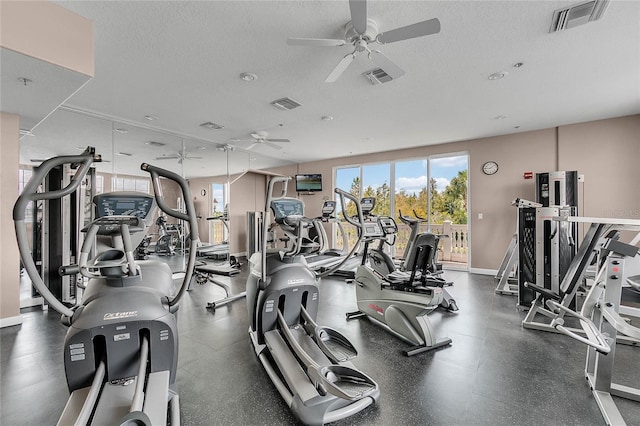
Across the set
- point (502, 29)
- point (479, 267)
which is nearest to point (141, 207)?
point (502, 29)

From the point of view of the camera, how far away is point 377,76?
335 centimetres

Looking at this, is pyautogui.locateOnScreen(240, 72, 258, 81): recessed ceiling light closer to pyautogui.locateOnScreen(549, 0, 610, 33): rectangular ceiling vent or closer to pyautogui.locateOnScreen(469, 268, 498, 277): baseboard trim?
pyautogui.locateOnScreen(549, 0, 610, 33): rectangular ceiling vent

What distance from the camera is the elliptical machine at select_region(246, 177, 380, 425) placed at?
1858mm

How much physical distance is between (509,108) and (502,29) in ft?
7.74

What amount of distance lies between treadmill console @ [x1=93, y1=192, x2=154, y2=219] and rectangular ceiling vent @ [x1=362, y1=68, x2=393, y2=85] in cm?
272

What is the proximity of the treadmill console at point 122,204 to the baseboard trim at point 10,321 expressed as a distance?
299cm

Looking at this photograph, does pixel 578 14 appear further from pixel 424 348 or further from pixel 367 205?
pixel 424 348

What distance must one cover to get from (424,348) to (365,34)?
2.99 m

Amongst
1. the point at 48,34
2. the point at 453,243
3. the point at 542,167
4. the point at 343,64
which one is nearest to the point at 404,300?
the point at 343,64

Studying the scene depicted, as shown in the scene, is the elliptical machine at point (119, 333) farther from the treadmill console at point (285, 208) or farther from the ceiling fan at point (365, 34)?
the ceiling fan at point (365, 34)

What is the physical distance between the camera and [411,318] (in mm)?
2883

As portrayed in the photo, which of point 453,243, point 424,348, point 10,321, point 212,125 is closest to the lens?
point 424,348

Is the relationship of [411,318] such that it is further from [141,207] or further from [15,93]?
[15,93]

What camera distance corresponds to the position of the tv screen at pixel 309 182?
876 cm
